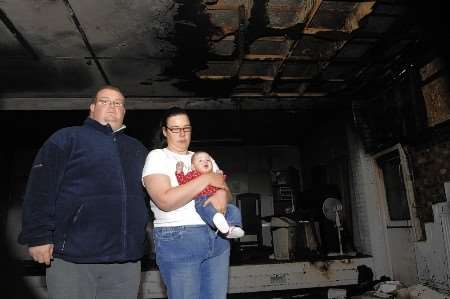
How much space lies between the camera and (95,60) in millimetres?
5141

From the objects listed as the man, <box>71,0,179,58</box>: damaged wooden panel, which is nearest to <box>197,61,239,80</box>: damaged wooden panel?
<box>71,0,179,58</box>: damaged wooden panel

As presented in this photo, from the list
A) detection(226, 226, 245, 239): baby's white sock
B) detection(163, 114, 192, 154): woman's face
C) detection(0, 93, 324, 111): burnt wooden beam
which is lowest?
detection(226, 226, 245, 239): baby's white sock

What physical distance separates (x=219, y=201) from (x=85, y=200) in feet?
2.88

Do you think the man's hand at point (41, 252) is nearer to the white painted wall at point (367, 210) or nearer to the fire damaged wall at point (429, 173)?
the fire damaged wall at point (429, 173)

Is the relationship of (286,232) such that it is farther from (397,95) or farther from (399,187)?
(397,95)

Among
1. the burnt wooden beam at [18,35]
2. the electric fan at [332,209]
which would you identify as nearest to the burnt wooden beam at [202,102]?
the burnt wooden beam at [18,35]

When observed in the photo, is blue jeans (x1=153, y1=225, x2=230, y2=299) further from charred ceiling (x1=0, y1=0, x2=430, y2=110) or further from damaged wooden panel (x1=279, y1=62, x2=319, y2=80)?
damaged wooden panel (x1=279, y1=62, x2=319, y2=80)

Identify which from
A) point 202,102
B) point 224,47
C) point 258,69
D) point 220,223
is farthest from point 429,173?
point 202,102

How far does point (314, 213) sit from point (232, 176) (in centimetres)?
416

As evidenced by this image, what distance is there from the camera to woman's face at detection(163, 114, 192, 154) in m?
2.29

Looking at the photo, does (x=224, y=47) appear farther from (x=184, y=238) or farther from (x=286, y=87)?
(x=184, y=238)

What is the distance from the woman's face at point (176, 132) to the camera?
2.29m

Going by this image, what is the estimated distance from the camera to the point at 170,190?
2004 mm

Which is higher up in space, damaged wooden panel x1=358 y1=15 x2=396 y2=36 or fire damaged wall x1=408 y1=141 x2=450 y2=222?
damaged wooden panel x1=358 y1=15 x2=396 y2=36
